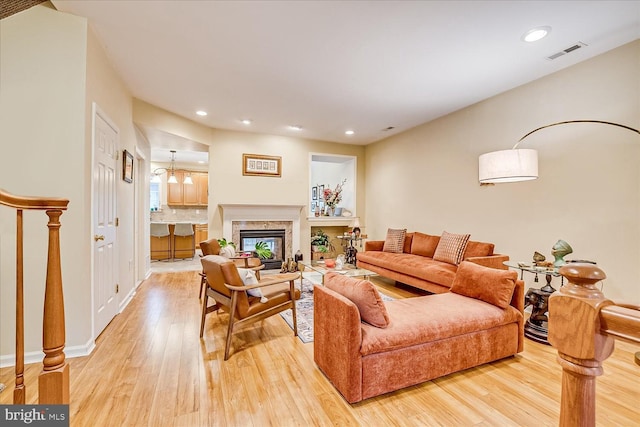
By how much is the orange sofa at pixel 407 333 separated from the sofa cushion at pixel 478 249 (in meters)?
1.43

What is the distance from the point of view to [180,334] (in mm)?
2799

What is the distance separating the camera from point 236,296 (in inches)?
93.6

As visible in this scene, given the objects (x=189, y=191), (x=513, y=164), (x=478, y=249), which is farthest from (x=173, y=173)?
(x=513, y=164)

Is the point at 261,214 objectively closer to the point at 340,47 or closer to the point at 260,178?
the point at 260,178

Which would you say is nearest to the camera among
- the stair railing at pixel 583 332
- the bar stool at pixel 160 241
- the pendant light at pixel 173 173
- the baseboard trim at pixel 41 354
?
the stair railing at pixel 583 332

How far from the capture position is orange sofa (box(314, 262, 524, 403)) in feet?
5.81

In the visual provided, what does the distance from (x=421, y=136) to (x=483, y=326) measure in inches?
151

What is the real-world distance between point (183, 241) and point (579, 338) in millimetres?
7408

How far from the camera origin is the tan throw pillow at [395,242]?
500 centimetres

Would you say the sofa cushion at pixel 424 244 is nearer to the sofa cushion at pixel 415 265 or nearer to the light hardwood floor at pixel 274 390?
the sofa cushion at pixel 415 265

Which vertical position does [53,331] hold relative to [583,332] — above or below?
below

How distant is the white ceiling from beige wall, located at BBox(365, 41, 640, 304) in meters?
0.26

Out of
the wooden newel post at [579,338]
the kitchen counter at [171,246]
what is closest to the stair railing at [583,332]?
the wooden newel post at [579,338]

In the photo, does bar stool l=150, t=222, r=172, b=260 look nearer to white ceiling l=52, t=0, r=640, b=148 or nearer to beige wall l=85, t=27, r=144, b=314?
beige wall l=85, t=27, r=144, b=314
